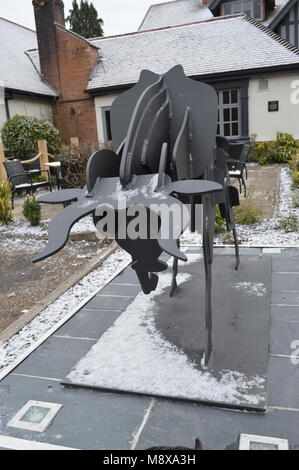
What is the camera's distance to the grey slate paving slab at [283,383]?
92.2 inches

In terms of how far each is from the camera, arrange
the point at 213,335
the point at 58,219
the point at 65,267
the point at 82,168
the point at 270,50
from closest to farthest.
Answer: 1. the point at 58,219
2. the point at 213,335
3. the point at 65,267
4. the point at 82,168
5. the point at 270,50

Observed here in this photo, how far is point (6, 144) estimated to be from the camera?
1348cm

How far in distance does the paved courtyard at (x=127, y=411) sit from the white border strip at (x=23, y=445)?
0.02m

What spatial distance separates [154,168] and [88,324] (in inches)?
66.7

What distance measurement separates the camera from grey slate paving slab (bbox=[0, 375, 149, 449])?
2.14m

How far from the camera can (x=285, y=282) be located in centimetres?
402

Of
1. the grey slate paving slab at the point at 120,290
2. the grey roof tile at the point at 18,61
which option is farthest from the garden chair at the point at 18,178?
the grey slate paving slab at the point at 120,290

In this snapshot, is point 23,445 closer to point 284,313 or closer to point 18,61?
point 284,313

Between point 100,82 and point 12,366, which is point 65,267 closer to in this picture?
point 12,366

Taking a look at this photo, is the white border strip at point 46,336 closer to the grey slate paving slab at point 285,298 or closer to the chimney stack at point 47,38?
the grey slate paving slab at point 285,298

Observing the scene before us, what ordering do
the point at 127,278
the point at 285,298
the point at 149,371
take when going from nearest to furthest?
the point at 149,371, the point at 285,298, the point at 127,278

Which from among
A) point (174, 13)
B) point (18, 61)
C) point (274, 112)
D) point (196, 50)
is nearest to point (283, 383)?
point (274, 112)

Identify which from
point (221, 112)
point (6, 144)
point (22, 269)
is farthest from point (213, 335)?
point (221, 112)
